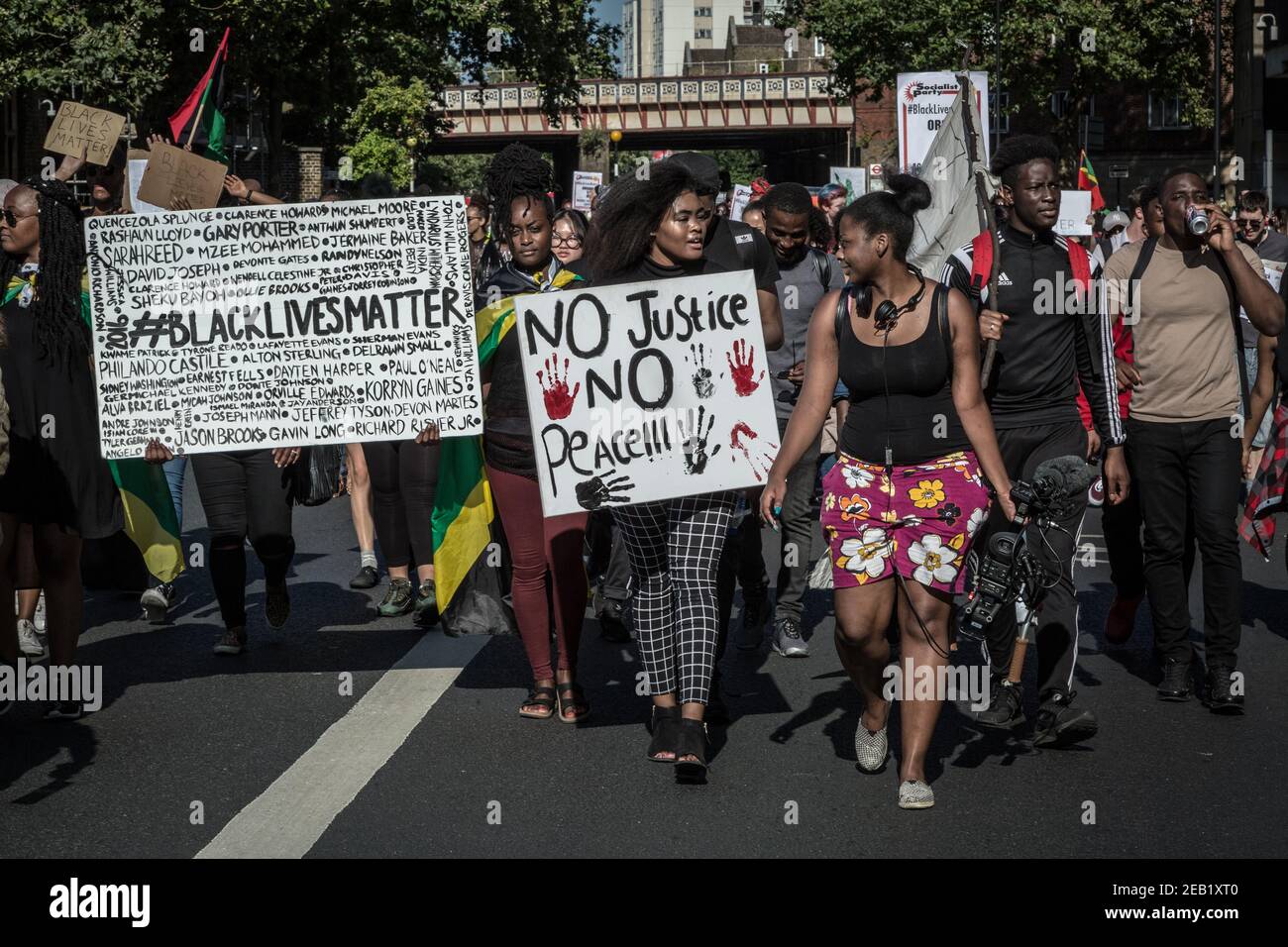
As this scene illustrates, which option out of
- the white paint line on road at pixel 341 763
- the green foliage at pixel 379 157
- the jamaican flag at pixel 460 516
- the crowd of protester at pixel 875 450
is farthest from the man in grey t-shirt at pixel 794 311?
the green foliage at pixel 379 157

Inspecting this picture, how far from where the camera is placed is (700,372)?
19.4 feet

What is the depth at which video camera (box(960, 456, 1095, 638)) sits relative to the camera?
223 inches

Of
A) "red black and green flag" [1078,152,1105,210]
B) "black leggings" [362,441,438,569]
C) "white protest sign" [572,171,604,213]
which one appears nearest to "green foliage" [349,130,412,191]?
"white protest sign" [572,171,604,213]

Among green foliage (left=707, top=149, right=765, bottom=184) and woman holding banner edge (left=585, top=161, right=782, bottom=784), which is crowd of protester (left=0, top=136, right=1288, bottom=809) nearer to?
woman holding banner edge (left=585, top=161, right=782, bottom=784)

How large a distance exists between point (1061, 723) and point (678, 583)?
1.39 metres

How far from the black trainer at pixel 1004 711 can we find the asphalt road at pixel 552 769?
0.08 meters

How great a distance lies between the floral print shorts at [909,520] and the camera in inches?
210

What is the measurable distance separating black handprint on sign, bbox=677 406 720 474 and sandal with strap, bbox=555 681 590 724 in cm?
114

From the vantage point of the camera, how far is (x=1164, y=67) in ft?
148

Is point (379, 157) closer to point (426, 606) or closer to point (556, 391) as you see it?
point (426, 606)

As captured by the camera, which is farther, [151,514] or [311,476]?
[311,476]

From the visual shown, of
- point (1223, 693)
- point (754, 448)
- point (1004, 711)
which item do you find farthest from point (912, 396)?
point (1223, 693)

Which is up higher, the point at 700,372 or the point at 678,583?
the point at 700,372

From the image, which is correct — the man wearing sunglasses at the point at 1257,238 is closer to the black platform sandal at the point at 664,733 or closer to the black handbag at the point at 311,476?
the black handbag at the point at 311,476
